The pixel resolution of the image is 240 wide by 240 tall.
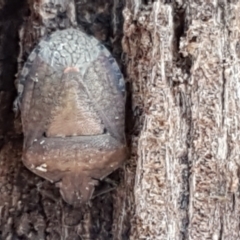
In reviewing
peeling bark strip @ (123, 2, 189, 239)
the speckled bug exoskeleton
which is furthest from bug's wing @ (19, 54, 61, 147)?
peeling bark strip @ (123, 2, 189, 239)

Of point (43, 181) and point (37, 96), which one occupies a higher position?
point (37, 96)

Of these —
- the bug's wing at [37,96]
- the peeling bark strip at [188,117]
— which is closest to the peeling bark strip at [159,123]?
the peeling bark strip at [188,117]

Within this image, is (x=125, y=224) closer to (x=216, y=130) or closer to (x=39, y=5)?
(x=216, y=130)

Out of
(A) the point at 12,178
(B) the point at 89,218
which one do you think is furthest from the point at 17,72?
(B) the point at 89,218

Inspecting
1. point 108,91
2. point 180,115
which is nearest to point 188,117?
point 180,115

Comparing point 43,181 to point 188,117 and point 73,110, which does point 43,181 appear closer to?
point 73,110

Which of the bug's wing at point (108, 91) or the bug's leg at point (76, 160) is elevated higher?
the bug's wing at point (108, 91)

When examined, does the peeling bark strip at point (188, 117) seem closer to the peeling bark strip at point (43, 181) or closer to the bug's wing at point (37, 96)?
the peeling bark strip at point (43, 181)

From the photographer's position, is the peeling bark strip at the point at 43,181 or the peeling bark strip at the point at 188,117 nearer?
the peeling bark strip at the point at 188,117
